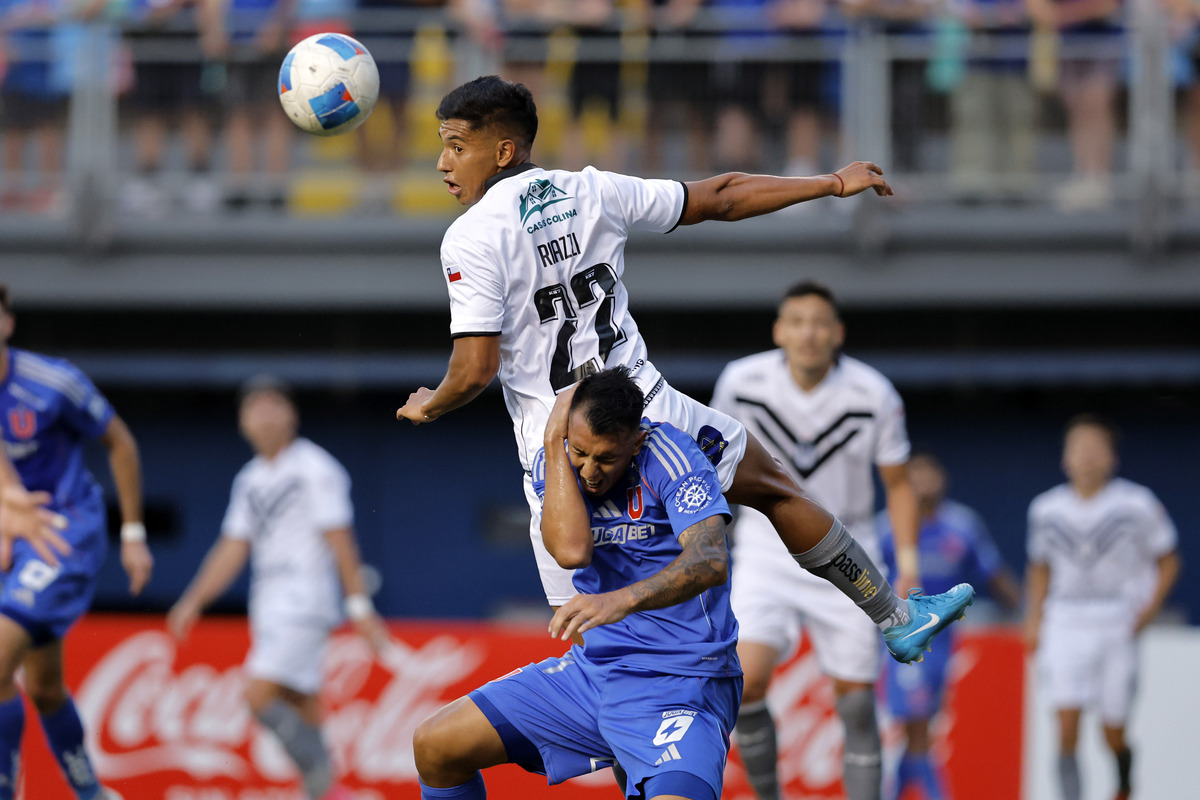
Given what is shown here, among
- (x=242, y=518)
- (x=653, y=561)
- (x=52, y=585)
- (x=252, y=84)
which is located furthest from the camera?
(x=252, y=84)

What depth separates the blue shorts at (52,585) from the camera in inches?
260

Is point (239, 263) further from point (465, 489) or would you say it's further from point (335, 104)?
point (335, 104)

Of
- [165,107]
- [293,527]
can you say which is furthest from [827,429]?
[165,107]

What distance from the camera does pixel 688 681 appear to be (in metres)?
4.89

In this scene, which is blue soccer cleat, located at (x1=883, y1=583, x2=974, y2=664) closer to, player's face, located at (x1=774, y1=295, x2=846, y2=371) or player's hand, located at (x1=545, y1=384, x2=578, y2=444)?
player's hand, located at (x1=545, y1=384, x2=578, y2=444)

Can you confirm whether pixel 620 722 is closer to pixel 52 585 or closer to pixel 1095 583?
pixel 52 585

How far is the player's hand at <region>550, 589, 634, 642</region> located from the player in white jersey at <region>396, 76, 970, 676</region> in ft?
2.62

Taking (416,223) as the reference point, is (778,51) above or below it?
above

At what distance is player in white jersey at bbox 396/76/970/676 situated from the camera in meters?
4.99

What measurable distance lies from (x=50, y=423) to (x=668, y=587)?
3.65 m

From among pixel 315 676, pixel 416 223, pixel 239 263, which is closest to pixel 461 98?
pixel 315 676

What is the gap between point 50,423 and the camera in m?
6.87

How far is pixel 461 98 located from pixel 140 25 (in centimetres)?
897

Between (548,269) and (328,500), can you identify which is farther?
(328,500)
